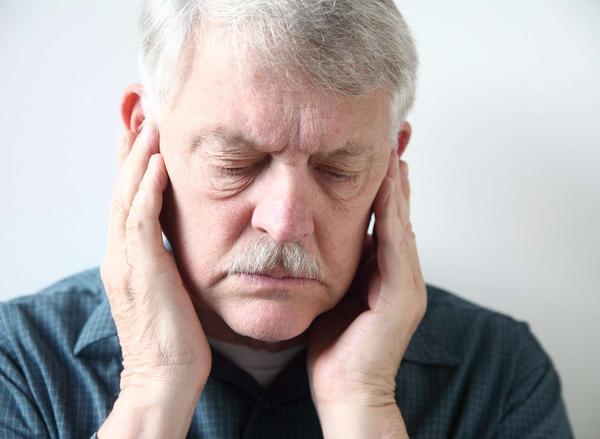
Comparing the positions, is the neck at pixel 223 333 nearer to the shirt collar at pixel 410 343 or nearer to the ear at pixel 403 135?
the shirt collar at pixel 410 343

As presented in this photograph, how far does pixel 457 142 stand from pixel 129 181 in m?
1.10

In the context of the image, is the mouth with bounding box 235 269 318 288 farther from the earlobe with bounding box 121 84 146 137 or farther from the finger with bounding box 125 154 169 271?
the earlobe with bounding box 121 84 146 137

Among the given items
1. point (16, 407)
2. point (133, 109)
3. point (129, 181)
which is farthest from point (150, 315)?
point (133, 109)

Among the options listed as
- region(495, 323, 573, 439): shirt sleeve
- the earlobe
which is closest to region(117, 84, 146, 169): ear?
the earlobe

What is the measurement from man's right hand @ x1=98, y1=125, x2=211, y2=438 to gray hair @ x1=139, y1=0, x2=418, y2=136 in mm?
182

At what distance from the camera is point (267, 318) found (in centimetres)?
158

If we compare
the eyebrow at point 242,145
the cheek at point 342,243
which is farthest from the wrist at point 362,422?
the eyebrow at point 242,145

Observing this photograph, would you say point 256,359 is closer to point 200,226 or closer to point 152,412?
point 152,412

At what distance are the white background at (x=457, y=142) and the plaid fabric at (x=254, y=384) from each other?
0.27 m

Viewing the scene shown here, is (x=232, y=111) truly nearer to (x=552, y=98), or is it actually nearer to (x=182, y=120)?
(x=182, y=120)

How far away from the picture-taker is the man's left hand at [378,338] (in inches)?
66.9

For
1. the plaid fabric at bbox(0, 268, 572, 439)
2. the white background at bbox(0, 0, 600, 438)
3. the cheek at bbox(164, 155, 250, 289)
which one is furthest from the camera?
the white background at bbox(0, 0, 600, 438)

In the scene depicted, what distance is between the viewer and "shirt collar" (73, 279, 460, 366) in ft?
6.03

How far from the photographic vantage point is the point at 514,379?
199 cm
